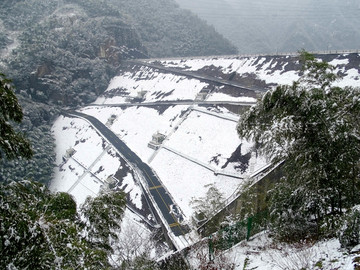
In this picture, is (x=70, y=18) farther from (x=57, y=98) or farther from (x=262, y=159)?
(x=262, y=159)

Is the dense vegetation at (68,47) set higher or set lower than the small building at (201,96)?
higher

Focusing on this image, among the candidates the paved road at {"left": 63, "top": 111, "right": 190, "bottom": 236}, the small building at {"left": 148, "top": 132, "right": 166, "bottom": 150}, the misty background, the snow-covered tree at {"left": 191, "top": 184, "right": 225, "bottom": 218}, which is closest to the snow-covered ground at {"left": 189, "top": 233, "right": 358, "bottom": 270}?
the snow-covered tree at {"left": 191, "top": 184, "right": 225, "bottom": 218}

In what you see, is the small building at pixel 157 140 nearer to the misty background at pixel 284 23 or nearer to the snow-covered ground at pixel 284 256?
the snow-covered ground at pixel 284 256

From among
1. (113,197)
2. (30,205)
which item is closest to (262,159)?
(113,197)

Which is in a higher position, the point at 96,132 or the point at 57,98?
the point at 57,98

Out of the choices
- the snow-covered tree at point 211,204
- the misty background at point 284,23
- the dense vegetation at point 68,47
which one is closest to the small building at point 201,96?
the snow-covered tree at point 211,204

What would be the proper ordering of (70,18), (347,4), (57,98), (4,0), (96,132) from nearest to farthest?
(96,132)
(57,98)
(70,18)
(4,0)
(347,4)
